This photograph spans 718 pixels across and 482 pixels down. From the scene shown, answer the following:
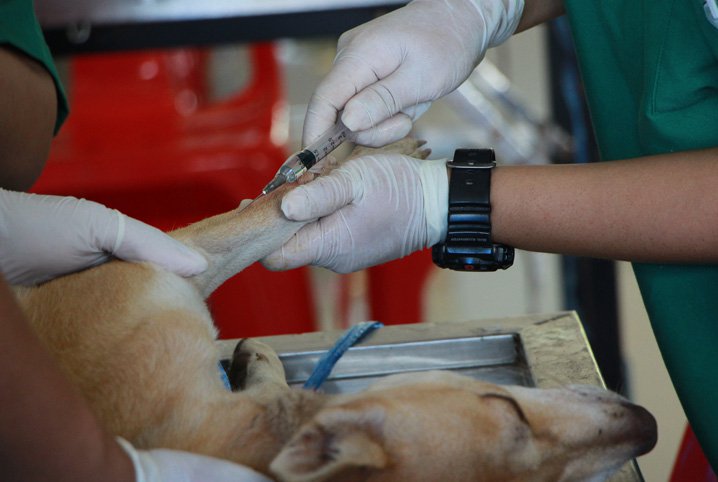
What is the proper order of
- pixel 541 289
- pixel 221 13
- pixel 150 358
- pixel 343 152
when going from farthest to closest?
1. pixel 343 152
2. pixel 541 289
3. pixel 221 13
4. pixel 150 358

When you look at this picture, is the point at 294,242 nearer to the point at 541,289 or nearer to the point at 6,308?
the point at 6,308

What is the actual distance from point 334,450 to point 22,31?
2.81ft

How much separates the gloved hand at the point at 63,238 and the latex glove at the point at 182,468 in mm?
298

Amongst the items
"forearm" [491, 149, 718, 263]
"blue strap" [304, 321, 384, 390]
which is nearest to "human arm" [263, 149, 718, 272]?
"forearm" [491, 149, 718, 263]

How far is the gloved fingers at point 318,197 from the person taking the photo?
1.06 metres

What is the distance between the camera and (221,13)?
2.04 metres

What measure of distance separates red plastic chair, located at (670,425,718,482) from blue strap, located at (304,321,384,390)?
0.59 meters

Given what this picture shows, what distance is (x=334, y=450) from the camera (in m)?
0.75

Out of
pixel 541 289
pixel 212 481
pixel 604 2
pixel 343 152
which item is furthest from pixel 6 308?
pixel 343 152

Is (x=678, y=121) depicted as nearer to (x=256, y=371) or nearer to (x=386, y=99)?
(x=386, y=99)

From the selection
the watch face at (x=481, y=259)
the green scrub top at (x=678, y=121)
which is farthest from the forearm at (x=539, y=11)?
the watch face at (x=481, y=259)

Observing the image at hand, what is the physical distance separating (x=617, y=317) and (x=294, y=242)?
5.00 feet

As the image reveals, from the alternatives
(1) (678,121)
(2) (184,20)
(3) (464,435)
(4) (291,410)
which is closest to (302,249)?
(4) (291,410)

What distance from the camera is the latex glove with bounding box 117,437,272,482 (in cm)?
68
